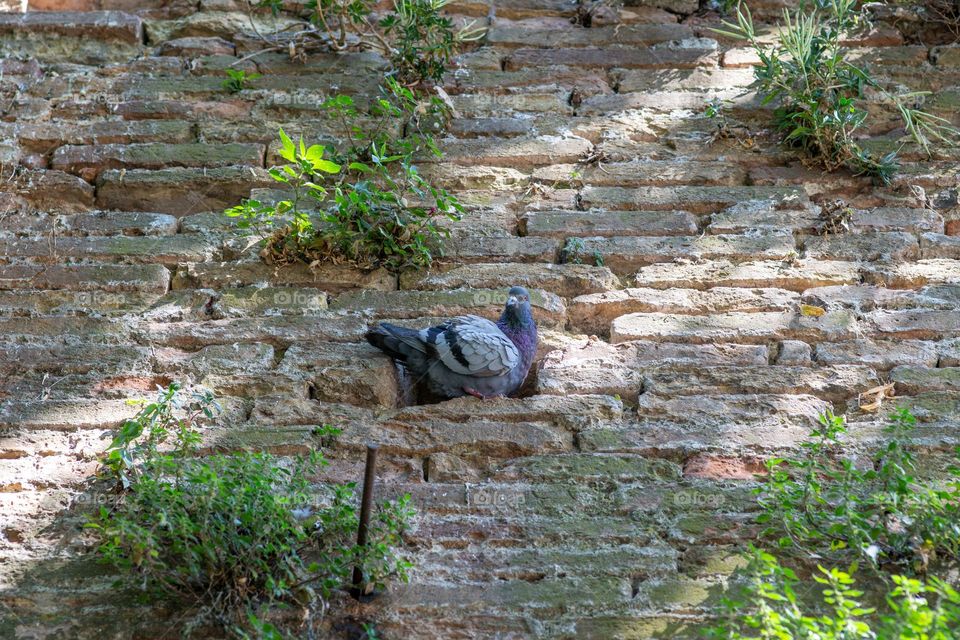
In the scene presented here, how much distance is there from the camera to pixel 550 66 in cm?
463

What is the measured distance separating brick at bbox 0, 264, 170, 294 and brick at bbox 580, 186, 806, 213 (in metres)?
1.50

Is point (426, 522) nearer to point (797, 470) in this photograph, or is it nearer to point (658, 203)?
point (797, 470)

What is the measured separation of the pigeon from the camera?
11.3 ft

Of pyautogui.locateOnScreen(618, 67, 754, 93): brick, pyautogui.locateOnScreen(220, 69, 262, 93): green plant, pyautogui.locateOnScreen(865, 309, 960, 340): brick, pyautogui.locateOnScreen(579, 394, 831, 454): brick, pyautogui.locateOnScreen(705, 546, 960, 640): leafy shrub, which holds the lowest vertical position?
pyautogui.locateOnScreen(705, 546, 960, 640): leafy shrub

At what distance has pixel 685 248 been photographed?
12.8 ft

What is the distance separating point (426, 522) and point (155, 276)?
4.53 feet

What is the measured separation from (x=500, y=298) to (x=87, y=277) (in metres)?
1.36

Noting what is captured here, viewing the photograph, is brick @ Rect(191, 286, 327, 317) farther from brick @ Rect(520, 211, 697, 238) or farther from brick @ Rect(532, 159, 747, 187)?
brick @ Rect(532, 159, 747, 187)

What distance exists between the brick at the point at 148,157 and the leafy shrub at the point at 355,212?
303 mm

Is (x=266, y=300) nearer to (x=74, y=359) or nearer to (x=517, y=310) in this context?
(x=74, y=359)

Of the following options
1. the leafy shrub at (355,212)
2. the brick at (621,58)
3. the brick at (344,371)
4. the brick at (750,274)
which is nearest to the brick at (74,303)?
the leafy shrub at (355,212)

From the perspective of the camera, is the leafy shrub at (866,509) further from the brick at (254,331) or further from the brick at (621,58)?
the brick at (621,58)

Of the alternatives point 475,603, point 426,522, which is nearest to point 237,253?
point 426,522

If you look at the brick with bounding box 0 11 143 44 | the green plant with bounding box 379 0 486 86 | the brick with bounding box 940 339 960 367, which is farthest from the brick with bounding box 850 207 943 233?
the brick with bounding box 0 11 143 44
